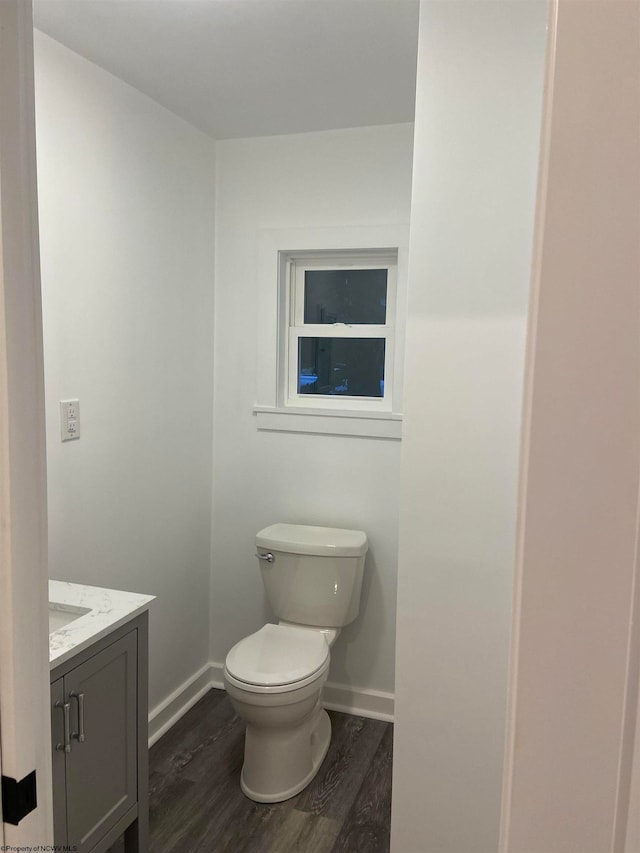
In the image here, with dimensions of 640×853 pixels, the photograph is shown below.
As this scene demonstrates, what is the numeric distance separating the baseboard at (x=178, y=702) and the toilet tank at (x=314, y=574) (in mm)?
542

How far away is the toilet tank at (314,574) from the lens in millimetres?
2494

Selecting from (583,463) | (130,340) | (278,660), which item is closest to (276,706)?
(278,660)

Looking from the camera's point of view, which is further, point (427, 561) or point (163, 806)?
point (163, 806)

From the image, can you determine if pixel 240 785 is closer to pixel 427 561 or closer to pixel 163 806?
pixel 163 806

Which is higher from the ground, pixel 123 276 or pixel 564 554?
pixel 123 276

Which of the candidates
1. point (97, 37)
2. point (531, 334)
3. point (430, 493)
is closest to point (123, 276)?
point (97, 37)

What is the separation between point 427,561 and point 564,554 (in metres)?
1.25

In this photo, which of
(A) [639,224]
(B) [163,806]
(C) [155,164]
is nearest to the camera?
(A) [639,224]

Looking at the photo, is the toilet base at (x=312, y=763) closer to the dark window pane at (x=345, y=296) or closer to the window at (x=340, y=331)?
the window at (x=340, y=331)

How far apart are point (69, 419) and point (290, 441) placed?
997 millimetres

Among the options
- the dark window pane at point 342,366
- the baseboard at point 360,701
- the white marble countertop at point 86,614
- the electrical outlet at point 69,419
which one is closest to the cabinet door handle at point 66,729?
the white marble countertop at point 86,614

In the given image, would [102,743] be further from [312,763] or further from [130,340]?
[130,340]

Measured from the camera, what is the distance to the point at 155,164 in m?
2.31

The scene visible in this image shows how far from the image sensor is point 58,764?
4.68ft
